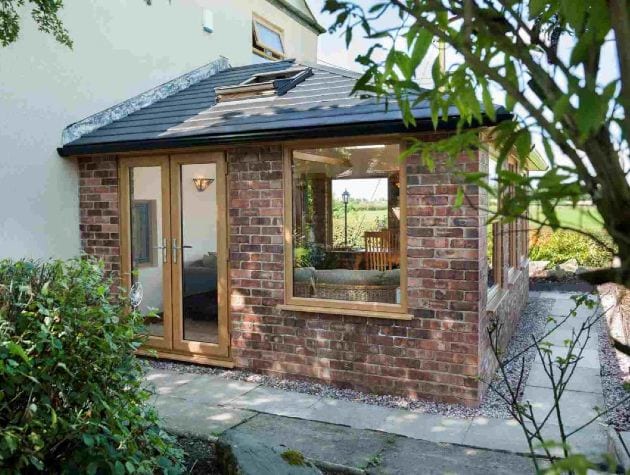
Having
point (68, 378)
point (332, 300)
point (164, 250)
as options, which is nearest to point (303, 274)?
point (332, 300)

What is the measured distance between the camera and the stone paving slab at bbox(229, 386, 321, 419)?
5348mm

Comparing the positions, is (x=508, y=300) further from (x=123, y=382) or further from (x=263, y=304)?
(x=123, y=382)

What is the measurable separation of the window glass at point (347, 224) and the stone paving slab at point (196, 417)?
5.22 feet

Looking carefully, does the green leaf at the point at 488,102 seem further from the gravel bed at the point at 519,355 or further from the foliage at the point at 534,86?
the gravel bed at the point at 519,355

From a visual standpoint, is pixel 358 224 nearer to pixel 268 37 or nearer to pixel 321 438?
pixel 321 438

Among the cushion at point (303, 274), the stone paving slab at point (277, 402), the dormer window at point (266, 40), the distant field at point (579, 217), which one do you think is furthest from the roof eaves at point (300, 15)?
the distant field at point (579, 217)

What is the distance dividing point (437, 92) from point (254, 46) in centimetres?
1313

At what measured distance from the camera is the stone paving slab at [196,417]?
187 inches

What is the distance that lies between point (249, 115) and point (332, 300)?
7.90 ft

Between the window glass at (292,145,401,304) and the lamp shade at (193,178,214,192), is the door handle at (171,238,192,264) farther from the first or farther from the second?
the window glass at (292,145,401,304)

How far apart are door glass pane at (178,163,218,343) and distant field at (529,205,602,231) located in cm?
600

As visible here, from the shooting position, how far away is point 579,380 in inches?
252

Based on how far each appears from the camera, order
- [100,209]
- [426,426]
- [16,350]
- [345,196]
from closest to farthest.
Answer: [16,350], [426,426], [345,196], [100,209]

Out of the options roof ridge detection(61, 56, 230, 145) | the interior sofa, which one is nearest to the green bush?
the interior sofa
